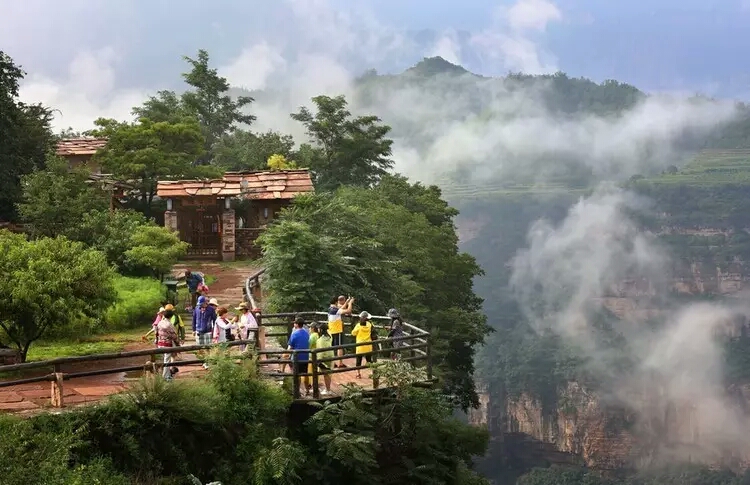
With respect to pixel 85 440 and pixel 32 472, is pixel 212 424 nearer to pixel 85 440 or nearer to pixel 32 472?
pixel 85 440

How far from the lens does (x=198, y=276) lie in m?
21.6

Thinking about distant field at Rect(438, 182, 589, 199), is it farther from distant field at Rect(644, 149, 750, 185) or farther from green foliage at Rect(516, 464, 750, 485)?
green foliage at Rect(516, 464, 750, 485)

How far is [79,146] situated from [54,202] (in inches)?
768

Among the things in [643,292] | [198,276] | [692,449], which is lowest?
[692,449]

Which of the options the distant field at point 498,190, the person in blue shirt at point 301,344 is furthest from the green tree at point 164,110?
the distant field at point 498,190

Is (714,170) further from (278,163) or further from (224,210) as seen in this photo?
(224,210)

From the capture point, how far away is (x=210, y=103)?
2670 inches

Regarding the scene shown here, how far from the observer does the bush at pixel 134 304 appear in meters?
Answer: 19.1

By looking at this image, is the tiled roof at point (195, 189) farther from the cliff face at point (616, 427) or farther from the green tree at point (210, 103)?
the cliff face at point (616, 427)

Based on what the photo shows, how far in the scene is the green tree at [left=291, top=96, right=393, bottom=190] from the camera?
49.7 m

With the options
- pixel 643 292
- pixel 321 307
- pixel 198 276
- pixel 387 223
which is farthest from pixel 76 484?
pixel 643 292

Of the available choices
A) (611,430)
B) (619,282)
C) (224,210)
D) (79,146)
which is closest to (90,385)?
(224,210)

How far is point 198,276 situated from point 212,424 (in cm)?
1085

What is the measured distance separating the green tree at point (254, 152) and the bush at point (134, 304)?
1062 inches
